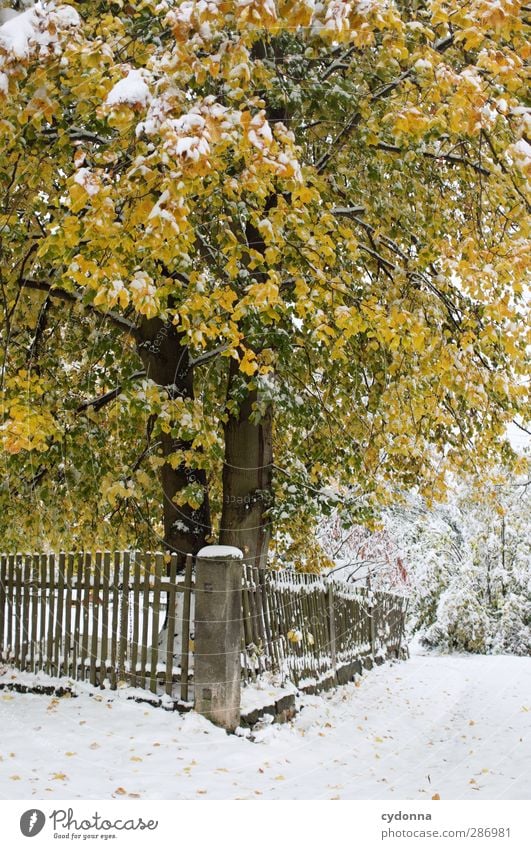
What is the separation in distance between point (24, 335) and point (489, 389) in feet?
17.7

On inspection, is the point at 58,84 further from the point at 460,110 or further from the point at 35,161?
the point at 460,110

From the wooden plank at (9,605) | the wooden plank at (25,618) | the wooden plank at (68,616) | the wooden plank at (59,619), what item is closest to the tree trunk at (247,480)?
the wooden plank at (68,616)

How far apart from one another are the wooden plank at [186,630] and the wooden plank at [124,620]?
2.25 ft

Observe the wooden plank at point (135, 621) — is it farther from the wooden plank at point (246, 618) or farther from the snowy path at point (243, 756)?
the wooden plank at point (246, 618)

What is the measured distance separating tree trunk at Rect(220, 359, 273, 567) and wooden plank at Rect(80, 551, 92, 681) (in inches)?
56.3

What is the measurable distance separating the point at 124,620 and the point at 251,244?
4.03m

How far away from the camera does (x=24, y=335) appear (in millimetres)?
9188

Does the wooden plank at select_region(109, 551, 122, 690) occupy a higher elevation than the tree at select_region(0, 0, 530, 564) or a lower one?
lower

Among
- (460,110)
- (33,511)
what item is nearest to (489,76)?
(460,110)

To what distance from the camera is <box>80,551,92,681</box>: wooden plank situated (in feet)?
25.8

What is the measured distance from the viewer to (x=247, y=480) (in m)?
8.32

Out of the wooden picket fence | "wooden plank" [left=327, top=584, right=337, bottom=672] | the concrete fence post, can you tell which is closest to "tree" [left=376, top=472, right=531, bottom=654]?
"wooden plank" [left=327, top=584, right=337, bottom=672]

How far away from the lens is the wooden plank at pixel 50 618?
27.1ft

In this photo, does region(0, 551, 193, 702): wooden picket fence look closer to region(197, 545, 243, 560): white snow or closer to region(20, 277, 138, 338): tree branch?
region(197, 545, 243, 560): white snow
